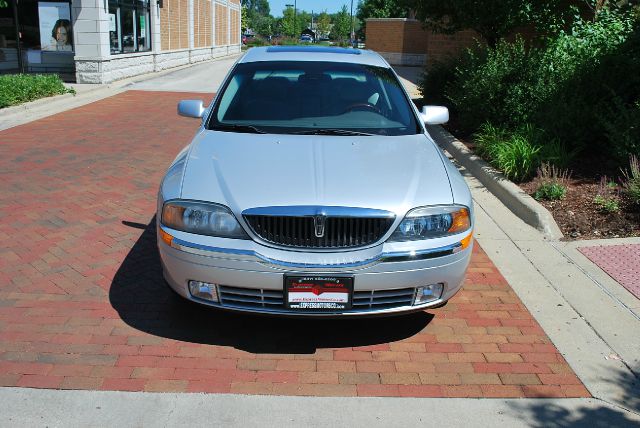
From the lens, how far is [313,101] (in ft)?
16.2

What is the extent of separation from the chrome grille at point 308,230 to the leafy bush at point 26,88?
10.3 metres

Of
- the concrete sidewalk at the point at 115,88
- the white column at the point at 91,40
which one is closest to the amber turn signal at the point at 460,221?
the concrete sidewalk at the point at 115,88

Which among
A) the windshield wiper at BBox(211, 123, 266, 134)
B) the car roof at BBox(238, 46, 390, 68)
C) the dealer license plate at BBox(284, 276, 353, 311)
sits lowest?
the dealer license plate at BBox(284, 276, 353, 311)

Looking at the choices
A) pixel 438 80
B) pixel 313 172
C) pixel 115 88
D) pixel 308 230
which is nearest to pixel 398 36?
pixel 115 88

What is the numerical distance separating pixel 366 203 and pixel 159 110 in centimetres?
1123

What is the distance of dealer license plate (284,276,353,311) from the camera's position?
3451 millimetres

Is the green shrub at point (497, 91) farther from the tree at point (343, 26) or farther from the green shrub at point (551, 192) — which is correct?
the tree at point (343, 26)

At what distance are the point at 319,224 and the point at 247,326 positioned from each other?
1.06 meters

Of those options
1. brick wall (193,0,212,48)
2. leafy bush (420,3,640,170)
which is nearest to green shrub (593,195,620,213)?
leafy bush (420,3,640,170)

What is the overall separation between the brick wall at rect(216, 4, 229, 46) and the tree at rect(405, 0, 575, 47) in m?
27.9

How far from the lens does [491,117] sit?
9.27 m

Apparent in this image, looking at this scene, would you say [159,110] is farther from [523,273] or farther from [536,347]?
[536,347]

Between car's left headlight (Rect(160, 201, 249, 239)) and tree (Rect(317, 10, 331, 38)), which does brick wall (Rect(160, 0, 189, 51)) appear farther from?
tree (Rect(317, 10, 331, 38))

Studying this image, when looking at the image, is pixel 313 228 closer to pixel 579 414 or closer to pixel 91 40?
pixel 579 414
